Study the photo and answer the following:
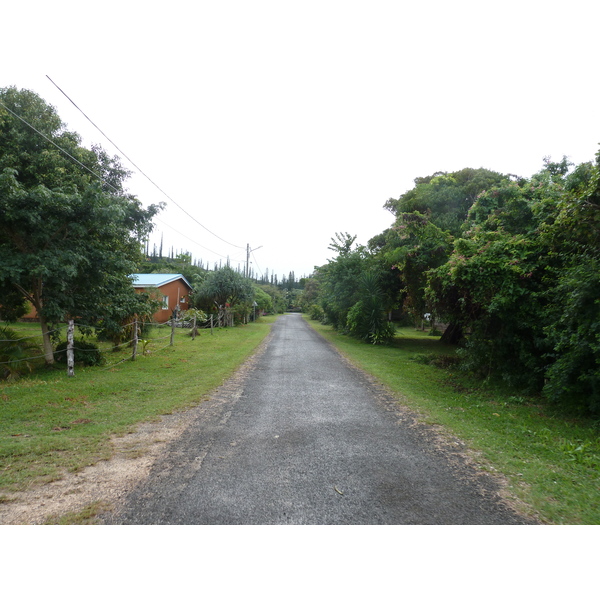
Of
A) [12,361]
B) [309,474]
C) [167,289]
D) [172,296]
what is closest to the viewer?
[309,474]

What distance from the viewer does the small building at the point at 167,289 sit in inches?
935

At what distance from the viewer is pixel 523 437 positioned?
4.60 meters

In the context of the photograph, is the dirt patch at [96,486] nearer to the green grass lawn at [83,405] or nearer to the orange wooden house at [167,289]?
the green grass lawn at [83,405]

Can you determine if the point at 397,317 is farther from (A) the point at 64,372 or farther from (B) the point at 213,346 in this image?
(A) the point at 64,372

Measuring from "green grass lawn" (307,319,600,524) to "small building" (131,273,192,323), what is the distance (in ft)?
63.4

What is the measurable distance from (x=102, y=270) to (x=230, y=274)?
693 inches

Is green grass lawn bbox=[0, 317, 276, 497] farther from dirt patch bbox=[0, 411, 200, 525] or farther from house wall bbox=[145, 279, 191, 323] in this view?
house wall bbox=[145, 279, 191, 323]

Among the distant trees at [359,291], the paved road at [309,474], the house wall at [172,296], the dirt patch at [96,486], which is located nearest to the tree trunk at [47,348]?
the paved road at [309,474]

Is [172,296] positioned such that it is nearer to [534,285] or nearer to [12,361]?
[12,361]

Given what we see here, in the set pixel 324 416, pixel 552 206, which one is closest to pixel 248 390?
pixel 324 416

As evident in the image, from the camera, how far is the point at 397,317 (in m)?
30.9

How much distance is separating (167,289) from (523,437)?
81.2 feet

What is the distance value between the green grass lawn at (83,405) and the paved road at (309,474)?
904 mm

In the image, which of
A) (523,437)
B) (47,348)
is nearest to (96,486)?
(523,437)
